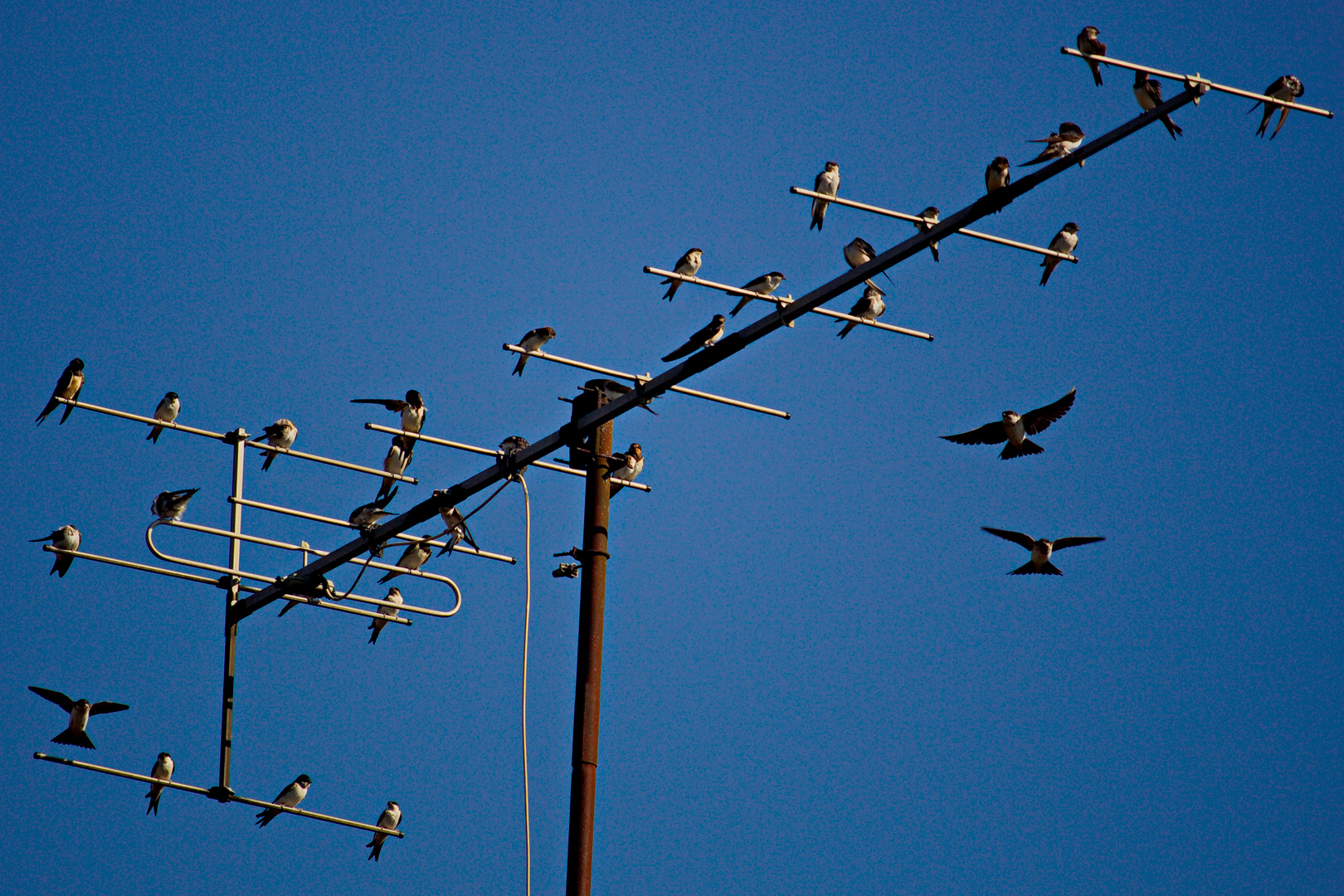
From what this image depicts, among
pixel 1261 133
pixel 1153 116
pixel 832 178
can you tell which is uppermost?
pixel 832 178

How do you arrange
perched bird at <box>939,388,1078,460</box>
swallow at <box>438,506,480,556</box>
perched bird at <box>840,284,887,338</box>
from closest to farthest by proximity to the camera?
swallow at <box>438,506,480,556</box>, perched bird at <box>939,388,1078,460</box>, perched bird at <box>840,284,887,338</box>

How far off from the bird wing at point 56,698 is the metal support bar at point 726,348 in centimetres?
404

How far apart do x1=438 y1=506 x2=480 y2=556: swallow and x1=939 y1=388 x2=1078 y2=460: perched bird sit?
3637 mm

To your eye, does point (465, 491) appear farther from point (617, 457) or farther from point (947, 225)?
point (947, 225)

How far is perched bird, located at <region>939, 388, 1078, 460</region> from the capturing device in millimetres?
11781

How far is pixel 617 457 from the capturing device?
8422 millimetres

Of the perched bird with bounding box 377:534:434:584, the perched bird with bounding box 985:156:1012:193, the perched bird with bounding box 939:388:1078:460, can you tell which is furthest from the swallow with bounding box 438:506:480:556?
the perched bird with bounding box 985:156:1012:193

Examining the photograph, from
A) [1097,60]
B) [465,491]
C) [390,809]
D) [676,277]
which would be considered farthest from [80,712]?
[1097,60]

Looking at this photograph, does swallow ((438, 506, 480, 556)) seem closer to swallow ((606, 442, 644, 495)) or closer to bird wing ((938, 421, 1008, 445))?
swallow ((606, 442, 644, 495))

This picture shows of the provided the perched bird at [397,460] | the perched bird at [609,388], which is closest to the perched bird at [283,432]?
the perched bird at [397,460]

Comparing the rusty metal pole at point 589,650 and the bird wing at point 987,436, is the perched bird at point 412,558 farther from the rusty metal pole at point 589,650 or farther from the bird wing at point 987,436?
the bird wing at point 987,436

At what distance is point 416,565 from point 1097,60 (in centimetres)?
578

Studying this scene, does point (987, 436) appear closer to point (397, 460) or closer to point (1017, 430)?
Answer: point (1017, 430)

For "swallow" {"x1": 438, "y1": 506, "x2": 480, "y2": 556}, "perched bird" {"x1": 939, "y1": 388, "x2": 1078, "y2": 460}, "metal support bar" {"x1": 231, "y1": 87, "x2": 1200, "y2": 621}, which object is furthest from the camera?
"perched bird" {"x1": 939, "y1": 388, "x2": 1078, "y2": 460}
